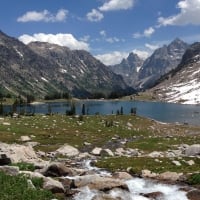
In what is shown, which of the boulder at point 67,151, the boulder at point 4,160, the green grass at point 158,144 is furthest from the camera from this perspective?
the green grass at point 158,144

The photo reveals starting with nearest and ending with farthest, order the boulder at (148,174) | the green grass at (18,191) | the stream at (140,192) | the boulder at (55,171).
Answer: the green grass at (18,191)
the stream at (140,192)
the boulder at (55,171)
the boulder at (148,174)

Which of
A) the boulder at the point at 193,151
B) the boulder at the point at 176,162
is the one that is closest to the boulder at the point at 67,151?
the boulder at the point at 193,151

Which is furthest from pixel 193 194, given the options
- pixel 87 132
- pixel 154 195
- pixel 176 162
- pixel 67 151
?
pixel 87 132

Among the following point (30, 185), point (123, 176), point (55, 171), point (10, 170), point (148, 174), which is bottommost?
point (148, 174)

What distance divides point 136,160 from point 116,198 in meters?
27.9

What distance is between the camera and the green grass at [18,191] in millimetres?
30388

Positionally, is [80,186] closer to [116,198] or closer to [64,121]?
[116,198]

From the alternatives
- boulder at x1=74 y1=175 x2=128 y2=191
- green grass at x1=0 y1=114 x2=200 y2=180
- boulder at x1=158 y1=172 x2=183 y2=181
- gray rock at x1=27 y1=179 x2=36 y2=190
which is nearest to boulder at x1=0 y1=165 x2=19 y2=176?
gray rock at x1=27 y1=179 x2=36 y2=190

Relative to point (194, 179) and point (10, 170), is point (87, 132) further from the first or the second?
point (10, 170)

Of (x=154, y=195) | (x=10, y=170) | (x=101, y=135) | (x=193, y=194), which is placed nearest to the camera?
(x=154, y=195)

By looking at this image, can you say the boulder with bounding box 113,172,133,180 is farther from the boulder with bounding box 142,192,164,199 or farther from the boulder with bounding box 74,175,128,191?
the boulder with bounding box 142,192,164,199

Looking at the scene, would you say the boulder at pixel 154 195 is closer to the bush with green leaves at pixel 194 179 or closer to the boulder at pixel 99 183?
the boulder at pixel 99 183

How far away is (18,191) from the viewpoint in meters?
31.3

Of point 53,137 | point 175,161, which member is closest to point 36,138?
point 53,137
